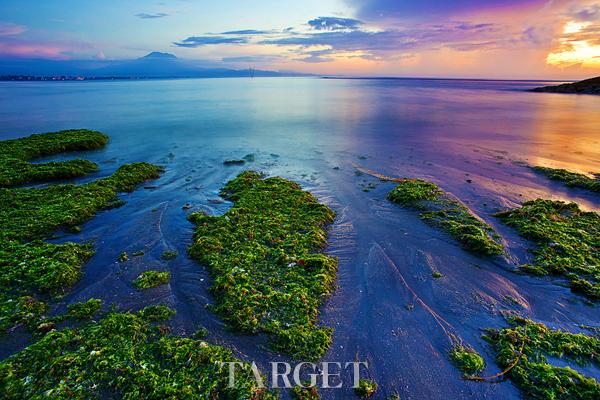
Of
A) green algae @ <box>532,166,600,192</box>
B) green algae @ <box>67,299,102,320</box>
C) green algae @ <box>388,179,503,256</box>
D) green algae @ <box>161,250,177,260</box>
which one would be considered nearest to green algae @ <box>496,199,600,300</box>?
green algae @ <box>388,179,503,256</box>

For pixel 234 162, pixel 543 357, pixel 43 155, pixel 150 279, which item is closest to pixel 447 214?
pixel 543 357

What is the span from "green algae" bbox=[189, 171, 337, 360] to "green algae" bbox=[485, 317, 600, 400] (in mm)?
2990

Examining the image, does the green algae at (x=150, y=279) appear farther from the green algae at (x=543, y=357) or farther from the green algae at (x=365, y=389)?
the green algae at (x=543, y=357)

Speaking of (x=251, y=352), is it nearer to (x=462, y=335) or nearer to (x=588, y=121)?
(x=462, y=335)

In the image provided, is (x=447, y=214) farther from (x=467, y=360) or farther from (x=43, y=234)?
(x=43, y=234)

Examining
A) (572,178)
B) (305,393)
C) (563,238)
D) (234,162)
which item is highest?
(572,178)

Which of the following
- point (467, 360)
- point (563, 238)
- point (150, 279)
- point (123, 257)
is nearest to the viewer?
point (467, 360)

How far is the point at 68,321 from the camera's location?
555 cm

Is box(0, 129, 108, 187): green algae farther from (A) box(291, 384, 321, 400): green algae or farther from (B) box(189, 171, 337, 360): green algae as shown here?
(A) box(291, 384, 321, 400): green algae

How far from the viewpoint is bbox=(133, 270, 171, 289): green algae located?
655 centimetres

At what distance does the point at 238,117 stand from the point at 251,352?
3390 cm

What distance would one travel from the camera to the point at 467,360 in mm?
4941

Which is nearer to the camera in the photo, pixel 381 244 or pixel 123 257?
pixel 123 257

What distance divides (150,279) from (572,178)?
1683cm
